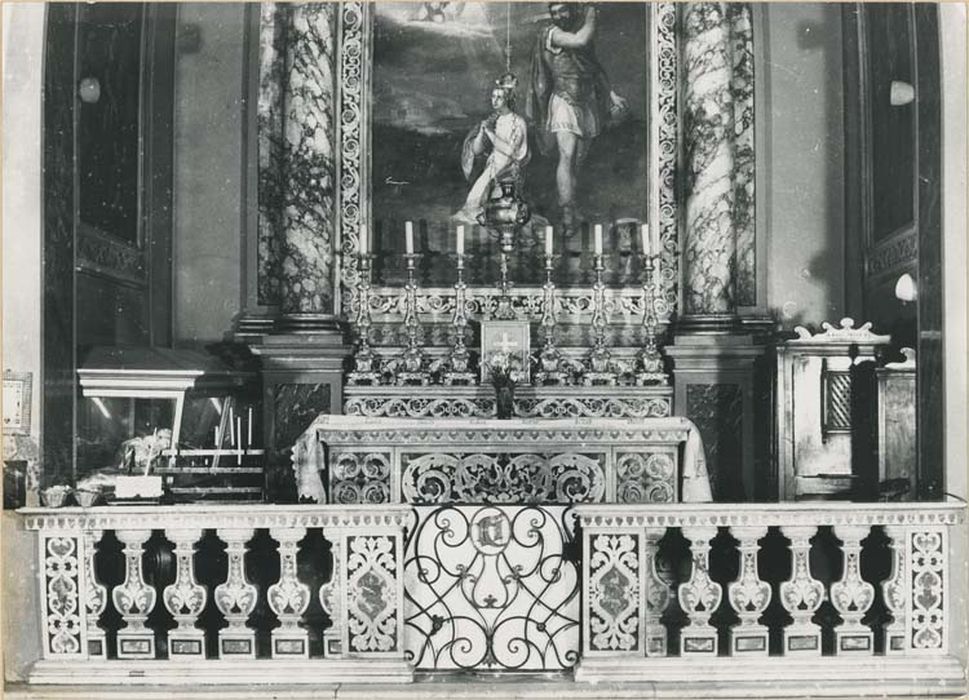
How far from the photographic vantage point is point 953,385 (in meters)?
5.27

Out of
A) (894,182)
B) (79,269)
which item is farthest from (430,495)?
(894,182)

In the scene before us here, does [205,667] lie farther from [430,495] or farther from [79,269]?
[79,269]

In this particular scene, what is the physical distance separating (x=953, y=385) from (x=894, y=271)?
6.33 ft

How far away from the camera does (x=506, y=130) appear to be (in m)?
7.79

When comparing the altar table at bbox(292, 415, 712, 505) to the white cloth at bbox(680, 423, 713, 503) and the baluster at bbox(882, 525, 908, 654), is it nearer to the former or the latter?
the white cloth at bbox(680, 423, 713, 503)

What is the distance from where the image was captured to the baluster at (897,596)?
4.64 meters

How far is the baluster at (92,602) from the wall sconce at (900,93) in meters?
5.10

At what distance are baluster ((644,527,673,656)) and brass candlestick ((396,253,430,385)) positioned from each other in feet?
9.56

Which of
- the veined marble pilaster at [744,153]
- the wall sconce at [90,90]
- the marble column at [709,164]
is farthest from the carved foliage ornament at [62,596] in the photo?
the veined marble pilaster at [744,153]

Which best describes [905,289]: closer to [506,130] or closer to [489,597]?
[506,130]

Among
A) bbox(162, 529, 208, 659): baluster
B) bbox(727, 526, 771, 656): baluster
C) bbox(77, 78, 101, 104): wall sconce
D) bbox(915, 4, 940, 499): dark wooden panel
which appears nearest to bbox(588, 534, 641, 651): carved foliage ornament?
bbox(727, 526, 771, 656): baluster

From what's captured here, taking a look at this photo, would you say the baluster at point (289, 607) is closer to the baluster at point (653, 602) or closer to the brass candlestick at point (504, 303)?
the baluster at point (653, 602)

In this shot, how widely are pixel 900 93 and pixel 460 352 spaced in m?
3.18

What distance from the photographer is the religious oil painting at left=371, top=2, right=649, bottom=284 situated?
776 cm
